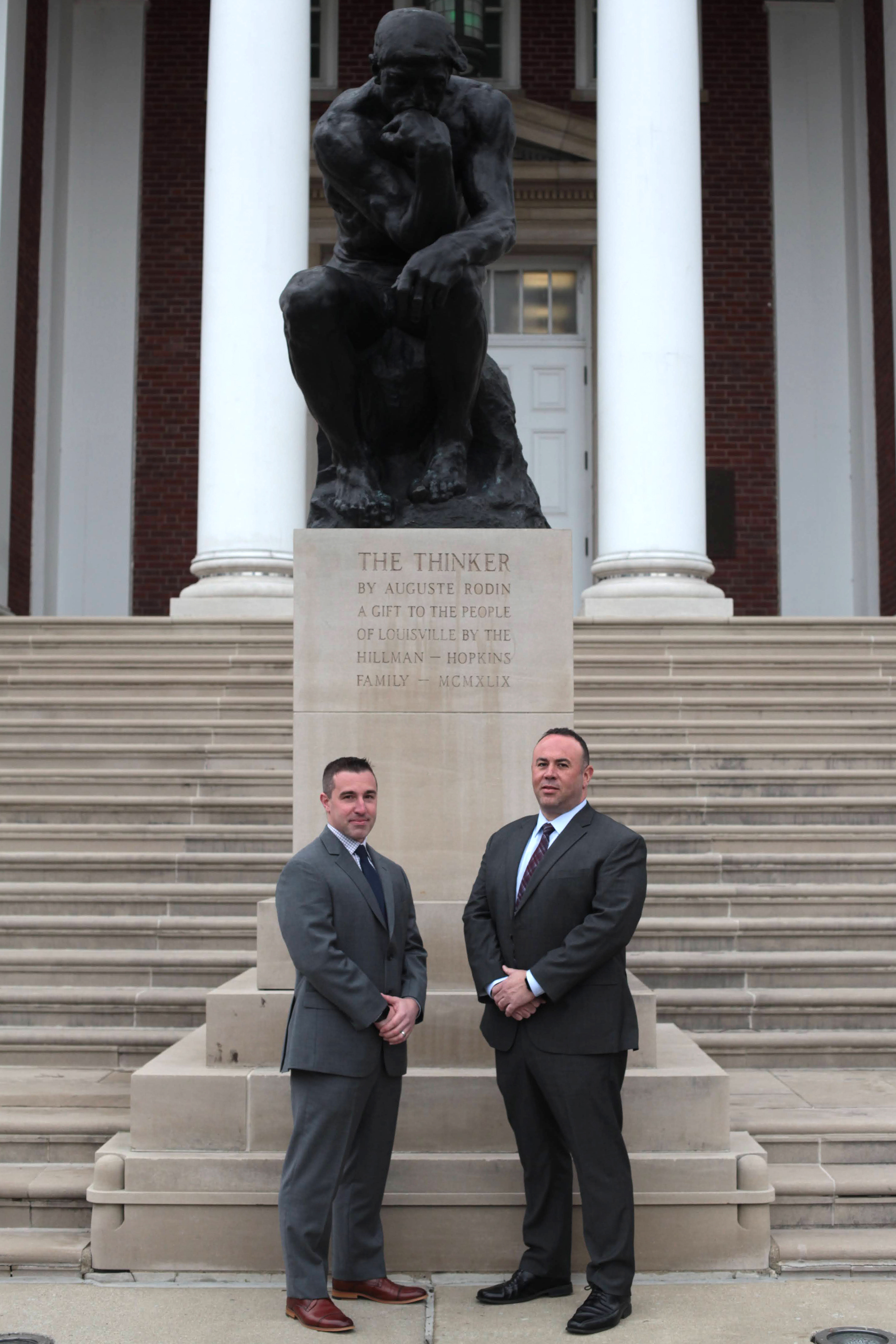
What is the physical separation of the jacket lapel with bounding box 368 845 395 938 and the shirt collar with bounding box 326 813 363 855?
40mm

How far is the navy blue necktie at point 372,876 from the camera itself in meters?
4.43

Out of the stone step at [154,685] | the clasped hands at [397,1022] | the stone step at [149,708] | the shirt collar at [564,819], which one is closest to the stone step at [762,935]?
the stone step at [149,708]

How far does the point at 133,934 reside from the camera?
753 cm

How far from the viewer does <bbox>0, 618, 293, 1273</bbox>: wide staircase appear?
5.69 m

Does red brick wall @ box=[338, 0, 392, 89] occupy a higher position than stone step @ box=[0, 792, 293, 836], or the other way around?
red brick wall @ box=[338, 0, 392, 89]

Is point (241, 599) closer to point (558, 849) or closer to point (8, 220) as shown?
point (8, 220)

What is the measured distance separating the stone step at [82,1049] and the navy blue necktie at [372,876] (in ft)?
8.69

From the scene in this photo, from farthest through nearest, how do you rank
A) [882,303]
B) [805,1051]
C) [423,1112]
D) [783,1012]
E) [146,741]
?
1. [882,303]
2. [146,741]
3. [783,1012]
4. [805,1051]
5. [423,1112]

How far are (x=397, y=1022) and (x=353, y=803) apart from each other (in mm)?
627

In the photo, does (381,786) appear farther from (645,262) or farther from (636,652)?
(645,262)

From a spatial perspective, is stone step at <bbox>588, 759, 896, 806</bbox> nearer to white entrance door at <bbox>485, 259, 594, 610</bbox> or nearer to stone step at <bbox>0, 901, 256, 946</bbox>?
stone step at <bbox>0, 901, 256, 946</bbox>

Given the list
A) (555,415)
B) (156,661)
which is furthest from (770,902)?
(555,415)

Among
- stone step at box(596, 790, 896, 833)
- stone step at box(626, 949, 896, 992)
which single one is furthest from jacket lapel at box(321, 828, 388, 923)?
stone step at box(596, 790, 896, 833)

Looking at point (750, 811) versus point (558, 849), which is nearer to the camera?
point (558, 849)
